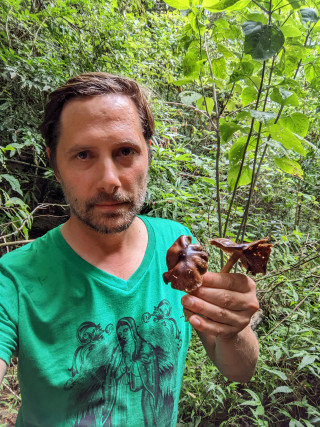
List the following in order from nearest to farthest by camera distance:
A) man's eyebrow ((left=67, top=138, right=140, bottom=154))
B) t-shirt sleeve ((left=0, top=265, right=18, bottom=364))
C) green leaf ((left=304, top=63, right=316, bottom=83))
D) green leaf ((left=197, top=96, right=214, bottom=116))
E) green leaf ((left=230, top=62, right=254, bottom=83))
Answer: t-shirt sleeve ((left=0, top=265, right=18, bottom=364)) → man's eyebrow ((left=67, top=138, right=140, bottom=154)) → green leaf ((left=230, top=62, right=254, bottom=83)) → green leaf ((left=304, top=63, right=316, bottom=83)) → green leaf ((left=197, top=96, right=214, bottom=116))

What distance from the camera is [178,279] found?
821mm

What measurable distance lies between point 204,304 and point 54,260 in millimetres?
674

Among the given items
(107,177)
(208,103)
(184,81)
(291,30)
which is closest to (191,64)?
(184,81)

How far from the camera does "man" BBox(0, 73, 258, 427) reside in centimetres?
105

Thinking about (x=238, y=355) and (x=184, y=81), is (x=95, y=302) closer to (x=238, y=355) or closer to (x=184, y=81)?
(x=238, y=355)

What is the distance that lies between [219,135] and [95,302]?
1083 mm

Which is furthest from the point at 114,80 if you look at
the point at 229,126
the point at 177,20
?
the point at 177,20

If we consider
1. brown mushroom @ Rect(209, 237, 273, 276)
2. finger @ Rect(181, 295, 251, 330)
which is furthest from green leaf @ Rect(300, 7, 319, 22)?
finger @ Rect(181, 295, 251, 330)

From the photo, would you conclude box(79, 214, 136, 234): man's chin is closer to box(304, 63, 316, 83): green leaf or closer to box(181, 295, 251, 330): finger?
box(181, 295, 251, 330): finger

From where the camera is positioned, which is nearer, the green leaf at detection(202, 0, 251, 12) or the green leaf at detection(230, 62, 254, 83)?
the green leaf at detection(202, 0, 251, 12)

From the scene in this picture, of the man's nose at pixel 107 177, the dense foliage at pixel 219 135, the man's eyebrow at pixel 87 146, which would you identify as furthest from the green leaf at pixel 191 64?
the man's nose at pixel 107 177

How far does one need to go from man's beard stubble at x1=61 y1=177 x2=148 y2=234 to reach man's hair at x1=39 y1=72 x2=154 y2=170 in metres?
0.30

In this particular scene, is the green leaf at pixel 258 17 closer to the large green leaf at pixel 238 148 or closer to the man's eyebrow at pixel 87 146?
the large green leaf at pixel 238 148

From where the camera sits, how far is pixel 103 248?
4.13 feet
